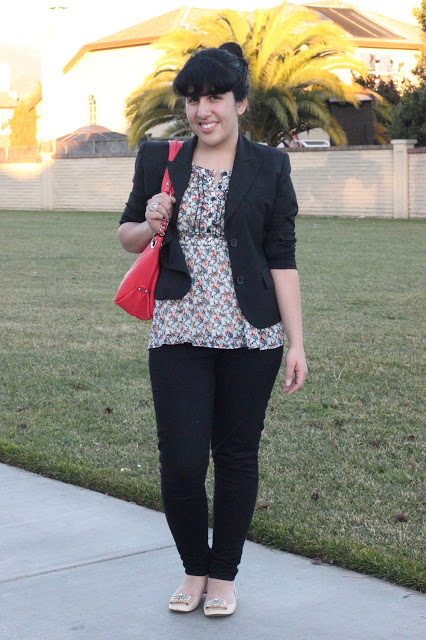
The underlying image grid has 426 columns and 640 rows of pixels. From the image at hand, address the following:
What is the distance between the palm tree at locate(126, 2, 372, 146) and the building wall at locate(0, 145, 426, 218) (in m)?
2.34

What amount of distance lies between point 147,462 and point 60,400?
1.66 m

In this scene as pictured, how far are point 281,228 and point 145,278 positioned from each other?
489mm

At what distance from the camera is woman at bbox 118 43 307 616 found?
3.26 m

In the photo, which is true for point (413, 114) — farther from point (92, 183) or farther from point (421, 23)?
point (92, 183)

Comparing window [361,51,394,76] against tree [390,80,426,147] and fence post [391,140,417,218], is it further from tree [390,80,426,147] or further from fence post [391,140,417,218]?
fence post [391,140,417,218]

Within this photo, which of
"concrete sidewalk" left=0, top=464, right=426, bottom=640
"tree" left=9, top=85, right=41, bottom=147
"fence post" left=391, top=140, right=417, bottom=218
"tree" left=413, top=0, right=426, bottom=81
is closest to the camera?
"concrete sidewalk" left=0, top=464, right=426, bottom=640

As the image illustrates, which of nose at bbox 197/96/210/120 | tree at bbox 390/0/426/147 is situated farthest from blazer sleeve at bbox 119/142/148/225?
tree at bbox 390/0/426/147

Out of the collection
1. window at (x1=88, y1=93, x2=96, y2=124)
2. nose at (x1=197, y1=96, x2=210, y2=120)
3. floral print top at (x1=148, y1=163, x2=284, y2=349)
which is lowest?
floral print top at (x1=148, y1=163, x2=284, y2=349)

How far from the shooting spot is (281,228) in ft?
11.1

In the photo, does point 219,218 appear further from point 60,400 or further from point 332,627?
point 60,400

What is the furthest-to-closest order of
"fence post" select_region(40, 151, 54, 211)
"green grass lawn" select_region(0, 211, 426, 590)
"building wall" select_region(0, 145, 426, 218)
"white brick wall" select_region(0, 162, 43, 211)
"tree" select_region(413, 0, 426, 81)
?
"white brick wall" select_region(0, 162, 43, 211)
"fence post" select_region(40, 151, 54, 211)
"tree" select_region(413, 0, 426, 81)
"building wall" select_region(0, 145, 426, 218)
"green grass lawn" select_region(0, 211, 426, 590)

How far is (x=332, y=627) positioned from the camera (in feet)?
10.8

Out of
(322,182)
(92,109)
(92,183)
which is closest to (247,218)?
(322,182)

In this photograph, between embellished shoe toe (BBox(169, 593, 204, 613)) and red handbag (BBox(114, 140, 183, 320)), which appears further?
embellished shoe toe (BBox(169, 593, 204, 613))
